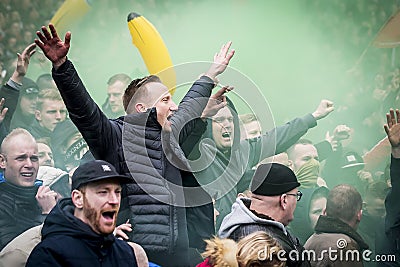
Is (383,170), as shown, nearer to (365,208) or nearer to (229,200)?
(365,208)

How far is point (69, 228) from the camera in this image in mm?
2666

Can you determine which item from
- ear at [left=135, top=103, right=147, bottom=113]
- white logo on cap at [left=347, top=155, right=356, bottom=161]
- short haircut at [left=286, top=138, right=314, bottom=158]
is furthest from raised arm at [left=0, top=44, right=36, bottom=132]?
white logo on cap at [left=347, top=155, right=356, bottom=161]

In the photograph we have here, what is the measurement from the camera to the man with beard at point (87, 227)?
2602mm

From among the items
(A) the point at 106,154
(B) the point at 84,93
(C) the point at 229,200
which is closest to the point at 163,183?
(A) the point at 106,154

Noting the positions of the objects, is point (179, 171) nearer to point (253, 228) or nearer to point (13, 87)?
point (253, 228)

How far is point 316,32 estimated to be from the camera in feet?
17.2

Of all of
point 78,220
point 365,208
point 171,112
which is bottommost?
point 365,208

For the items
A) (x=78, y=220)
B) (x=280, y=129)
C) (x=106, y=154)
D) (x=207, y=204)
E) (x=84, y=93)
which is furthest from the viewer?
(x=280, y=129)

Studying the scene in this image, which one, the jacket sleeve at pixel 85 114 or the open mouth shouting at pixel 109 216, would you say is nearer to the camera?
the open mouth shouting at pixel 109 216

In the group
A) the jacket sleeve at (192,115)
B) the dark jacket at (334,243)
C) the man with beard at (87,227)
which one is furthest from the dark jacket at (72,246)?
the dark jacket at (334,243)

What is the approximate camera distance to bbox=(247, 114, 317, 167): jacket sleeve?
4586 mm

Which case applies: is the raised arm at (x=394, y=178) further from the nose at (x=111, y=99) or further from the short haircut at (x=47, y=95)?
the short haircut at (x=47, y=95)

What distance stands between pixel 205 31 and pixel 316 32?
807 millimetres

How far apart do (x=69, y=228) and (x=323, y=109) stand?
114 inches
